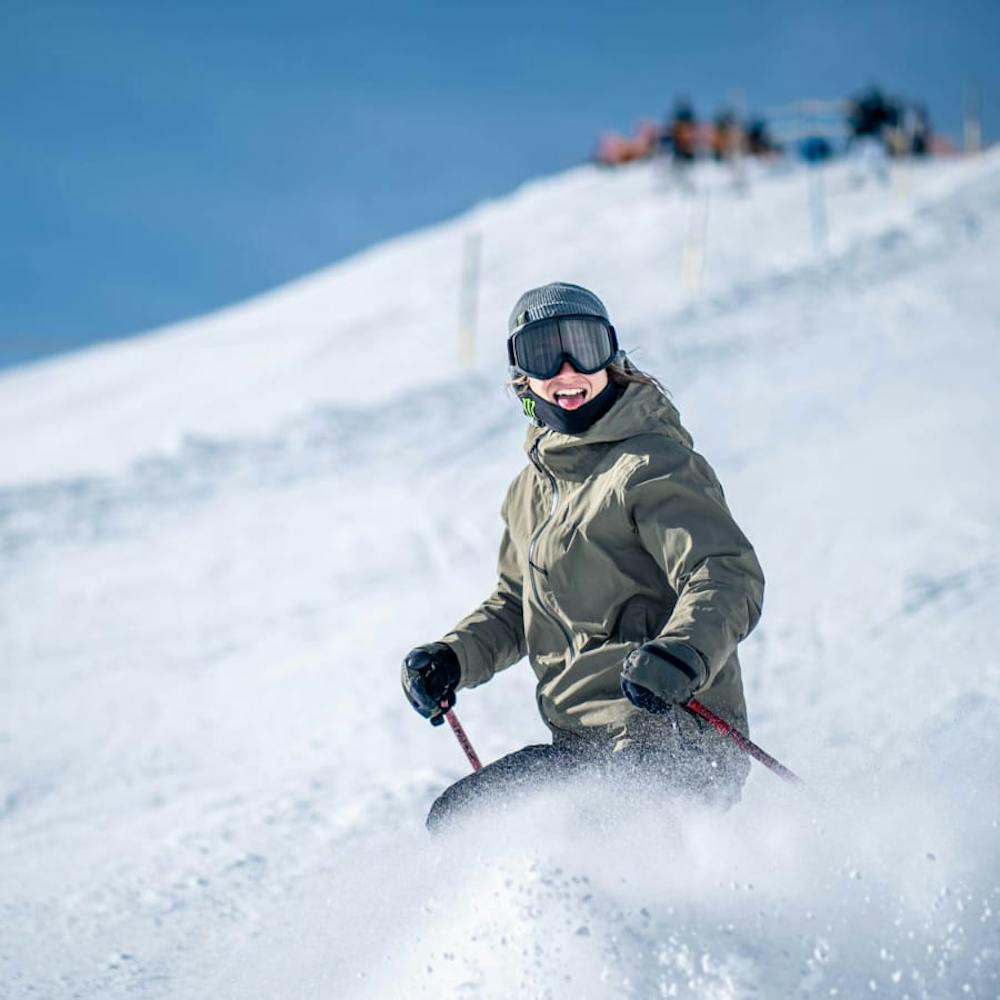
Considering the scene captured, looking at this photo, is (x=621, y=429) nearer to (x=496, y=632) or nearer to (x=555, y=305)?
(x=555, y=305)

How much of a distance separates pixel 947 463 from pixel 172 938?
5.37 metres

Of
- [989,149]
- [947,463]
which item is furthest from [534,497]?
[989,149]

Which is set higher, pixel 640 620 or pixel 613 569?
pixel 613 569

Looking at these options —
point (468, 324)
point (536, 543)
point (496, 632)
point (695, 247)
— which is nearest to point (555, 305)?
point (536, 543)

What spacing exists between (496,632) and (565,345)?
0.69 m

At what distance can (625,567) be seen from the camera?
7.06ft

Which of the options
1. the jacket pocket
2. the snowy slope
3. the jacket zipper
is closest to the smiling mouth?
the jacket zipper

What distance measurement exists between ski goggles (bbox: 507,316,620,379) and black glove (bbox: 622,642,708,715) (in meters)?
0.62

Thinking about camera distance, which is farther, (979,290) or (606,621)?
(979,290)

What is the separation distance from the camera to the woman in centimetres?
204

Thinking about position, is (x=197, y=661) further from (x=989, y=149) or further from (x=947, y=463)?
(x=989, y=149)

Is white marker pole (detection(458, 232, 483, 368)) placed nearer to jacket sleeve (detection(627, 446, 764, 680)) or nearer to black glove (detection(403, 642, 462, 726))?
black glove (detection(403, 642, 462, 726))

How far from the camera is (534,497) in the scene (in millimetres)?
2359

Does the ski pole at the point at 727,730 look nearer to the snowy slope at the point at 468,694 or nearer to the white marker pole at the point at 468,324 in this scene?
the snowy slope at the point at 468,694
